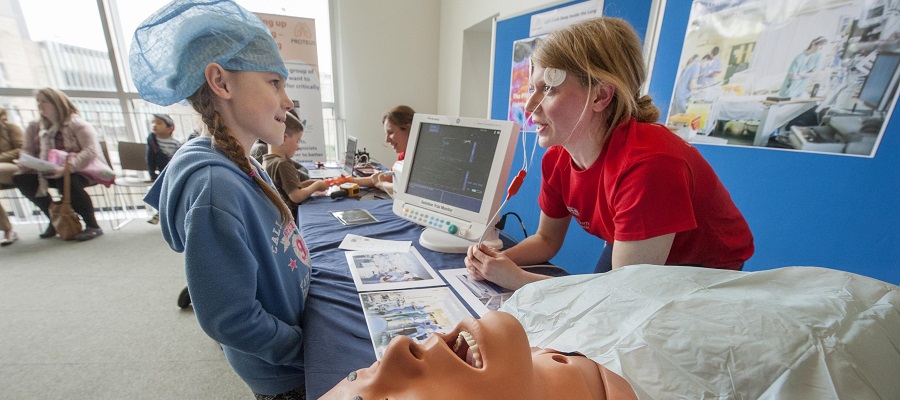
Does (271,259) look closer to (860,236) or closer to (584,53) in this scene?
(584,53)

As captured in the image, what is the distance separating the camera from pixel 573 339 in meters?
0.50

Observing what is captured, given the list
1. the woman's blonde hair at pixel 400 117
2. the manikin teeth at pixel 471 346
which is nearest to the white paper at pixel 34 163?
the woman's blonde hair at pixel 400 117

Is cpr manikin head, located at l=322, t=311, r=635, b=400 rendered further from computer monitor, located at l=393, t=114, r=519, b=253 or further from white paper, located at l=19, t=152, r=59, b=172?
white paper, located at l=19, t=152, r=59, b=172

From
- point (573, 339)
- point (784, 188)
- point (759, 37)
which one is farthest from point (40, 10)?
point (784, 188)

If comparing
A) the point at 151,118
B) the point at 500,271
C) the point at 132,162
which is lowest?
the point at 132,162

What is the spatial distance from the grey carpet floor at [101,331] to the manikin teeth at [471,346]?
64.9 inches

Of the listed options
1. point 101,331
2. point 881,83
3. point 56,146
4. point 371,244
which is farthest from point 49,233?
point 881,83

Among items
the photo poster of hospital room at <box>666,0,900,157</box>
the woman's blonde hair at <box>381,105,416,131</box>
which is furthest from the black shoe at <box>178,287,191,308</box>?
the photo poster of hospital room at <box>666,0,900,157</box>

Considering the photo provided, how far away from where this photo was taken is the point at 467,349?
382 mm

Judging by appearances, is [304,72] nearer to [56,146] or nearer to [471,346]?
[56,146]

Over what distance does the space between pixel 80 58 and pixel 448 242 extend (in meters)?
4.75

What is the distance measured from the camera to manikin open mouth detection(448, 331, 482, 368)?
0.35 meters

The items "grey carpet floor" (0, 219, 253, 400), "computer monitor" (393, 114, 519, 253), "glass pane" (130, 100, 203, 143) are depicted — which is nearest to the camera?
"computer monitor" (393, 114, 519, 253)

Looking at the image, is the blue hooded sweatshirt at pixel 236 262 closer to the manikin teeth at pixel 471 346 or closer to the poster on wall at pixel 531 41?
the manikin teeth at pixel 471 346
